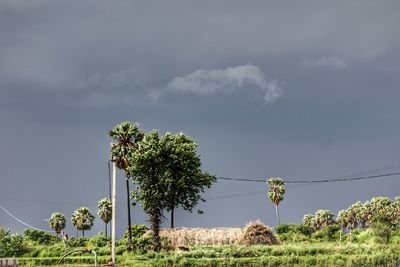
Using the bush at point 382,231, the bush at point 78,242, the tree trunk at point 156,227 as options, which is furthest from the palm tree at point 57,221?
the bush at point 382,231

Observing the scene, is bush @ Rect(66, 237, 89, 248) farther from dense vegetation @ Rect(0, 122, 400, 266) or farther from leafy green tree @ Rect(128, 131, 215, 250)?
leafy green tree @ Rect(128, 131, 215, 250)

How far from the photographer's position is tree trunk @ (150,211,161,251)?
267ft

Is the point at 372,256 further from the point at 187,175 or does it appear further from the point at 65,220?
the point at 65,220

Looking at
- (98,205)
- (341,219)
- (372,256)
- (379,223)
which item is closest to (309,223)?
(341,219)

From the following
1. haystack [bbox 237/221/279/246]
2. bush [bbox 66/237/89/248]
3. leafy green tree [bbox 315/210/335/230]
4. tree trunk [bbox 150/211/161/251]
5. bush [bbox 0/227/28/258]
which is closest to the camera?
haystack [bbox 237/221/279/246]

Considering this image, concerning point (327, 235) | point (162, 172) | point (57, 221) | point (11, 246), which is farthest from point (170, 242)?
point (57, 221)

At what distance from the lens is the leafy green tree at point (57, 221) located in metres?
140

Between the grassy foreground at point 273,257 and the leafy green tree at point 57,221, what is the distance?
65506mm

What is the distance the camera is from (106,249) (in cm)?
8262

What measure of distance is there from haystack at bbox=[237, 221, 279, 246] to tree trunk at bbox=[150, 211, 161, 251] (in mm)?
10611

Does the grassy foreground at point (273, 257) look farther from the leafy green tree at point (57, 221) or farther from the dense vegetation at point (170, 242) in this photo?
the leafy green tree at point (57, 221)

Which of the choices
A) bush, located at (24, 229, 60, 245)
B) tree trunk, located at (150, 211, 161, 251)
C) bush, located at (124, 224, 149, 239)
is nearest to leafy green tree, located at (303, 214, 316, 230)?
bush, located at (24, 229, 60, 245)

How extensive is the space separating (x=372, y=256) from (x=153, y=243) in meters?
29.4

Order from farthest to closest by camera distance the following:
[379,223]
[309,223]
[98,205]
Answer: [309,223], [98,205], [379,223]
